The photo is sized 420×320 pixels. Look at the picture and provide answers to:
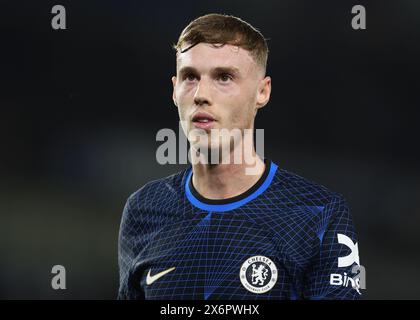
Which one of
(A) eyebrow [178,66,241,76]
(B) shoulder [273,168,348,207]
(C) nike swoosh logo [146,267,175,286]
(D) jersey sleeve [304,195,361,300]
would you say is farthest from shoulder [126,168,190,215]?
(D) jersey sleeve [304,195,361,300]

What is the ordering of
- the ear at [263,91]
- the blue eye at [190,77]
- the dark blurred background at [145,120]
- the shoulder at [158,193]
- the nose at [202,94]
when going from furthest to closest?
the dark blurred background at [145,120] < the shoulder at [158,193] < the ear at [263,91] < the blue eye at [190,77] < the nose at [202,94]

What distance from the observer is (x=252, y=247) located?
9.32ft

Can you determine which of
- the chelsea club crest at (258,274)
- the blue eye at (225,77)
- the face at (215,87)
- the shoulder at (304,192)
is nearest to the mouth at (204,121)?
the face at (215,87)

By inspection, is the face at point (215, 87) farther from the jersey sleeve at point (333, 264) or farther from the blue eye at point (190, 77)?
the jersey sleeve at point (333, 264)

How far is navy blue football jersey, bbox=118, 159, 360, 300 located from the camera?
9.11 feet

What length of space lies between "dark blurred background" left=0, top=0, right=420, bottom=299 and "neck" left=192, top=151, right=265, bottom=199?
271 centimetres

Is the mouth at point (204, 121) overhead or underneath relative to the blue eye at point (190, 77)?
underneath

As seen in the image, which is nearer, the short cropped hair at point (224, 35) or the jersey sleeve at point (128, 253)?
the short cropped hair at point (224, 35)

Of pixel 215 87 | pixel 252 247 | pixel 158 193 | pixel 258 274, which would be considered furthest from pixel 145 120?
pixel 258 274

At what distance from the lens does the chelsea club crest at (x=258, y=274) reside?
2.75 m

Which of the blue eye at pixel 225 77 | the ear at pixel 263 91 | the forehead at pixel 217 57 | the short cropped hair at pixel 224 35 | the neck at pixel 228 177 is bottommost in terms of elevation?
the neck at pixel 228 177
